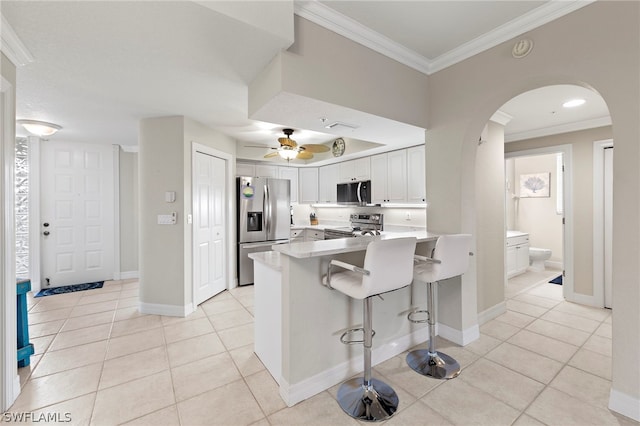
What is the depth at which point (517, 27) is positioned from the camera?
213 centimetres

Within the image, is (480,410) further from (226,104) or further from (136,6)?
(226,104)

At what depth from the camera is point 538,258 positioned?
5.29 m

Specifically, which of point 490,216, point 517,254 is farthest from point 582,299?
point 490,216

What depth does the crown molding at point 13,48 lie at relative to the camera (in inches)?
64.0

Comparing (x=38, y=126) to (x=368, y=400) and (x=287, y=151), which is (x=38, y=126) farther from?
(x=368, y=400)

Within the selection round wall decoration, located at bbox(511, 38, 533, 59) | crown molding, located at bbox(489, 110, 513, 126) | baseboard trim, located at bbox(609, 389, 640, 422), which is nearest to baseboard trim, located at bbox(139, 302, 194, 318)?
baseboard trim, located at bbox(609, 389, 640, 422)

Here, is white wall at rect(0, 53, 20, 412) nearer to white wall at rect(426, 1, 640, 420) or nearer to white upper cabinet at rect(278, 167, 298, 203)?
white wall at rect(426, 1, 640, 420)

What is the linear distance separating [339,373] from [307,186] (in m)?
4.17

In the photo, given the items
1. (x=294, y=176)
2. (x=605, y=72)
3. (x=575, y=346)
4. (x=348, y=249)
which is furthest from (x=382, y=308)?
(x=294, y=176)

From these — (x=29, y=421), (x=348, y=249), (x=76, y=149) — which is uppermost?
(x=76, y=149)

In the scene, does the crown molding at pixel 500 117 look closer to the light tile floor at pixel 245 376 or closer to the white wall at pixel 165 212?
the light tile floor at pixel 245 376

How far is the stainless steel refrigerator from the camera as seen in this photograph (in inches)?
178

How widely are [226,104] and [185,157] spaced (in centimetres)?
93

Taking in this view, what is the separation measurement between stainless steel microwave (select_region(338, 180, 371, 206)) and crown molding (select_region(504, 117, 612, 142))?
7.62 ft
